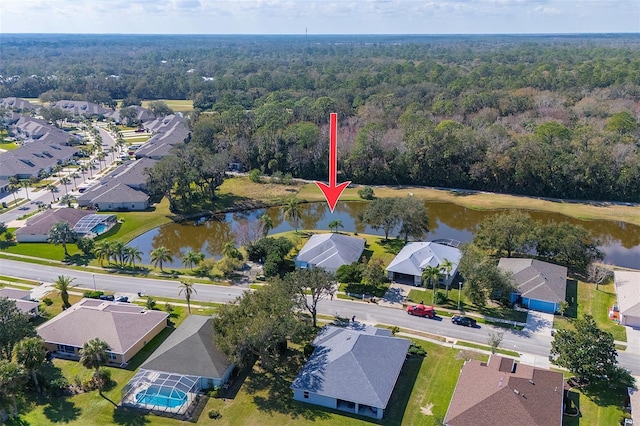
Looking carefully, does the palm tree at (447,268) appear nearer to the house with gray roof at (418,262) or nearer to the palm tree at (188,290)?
the house with gray roof at (418,262)

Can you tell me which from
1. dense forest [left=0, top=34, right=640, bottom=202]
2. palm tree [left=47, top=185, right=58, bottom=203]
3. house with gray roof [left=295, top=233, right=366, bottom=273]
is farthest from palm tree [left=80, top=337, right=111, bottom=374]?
palm tree [left=47, top=185, right=58, bottom=203]

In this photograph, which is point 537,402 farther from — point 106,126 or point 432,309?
point 106,126

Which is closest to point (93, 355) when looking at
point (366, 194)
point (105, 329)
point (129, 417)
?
point (129, 417)

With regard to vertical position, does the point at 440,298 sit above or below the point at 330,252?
below

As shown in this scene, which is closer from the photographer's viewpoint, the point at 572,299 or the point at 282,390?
the point at 282,390

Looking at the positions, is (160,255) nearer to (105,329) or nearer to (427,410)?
(105,329)

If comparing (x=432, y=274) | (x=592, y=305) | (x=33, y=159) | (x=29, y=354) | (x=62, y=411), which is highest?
(x=29, y=354)

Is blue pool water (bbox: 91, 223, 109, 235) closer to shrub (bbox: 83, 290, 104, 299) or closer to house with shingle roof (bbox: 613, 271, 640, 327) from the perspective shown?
shrub (bbox: 83, 290, 104, 299)
